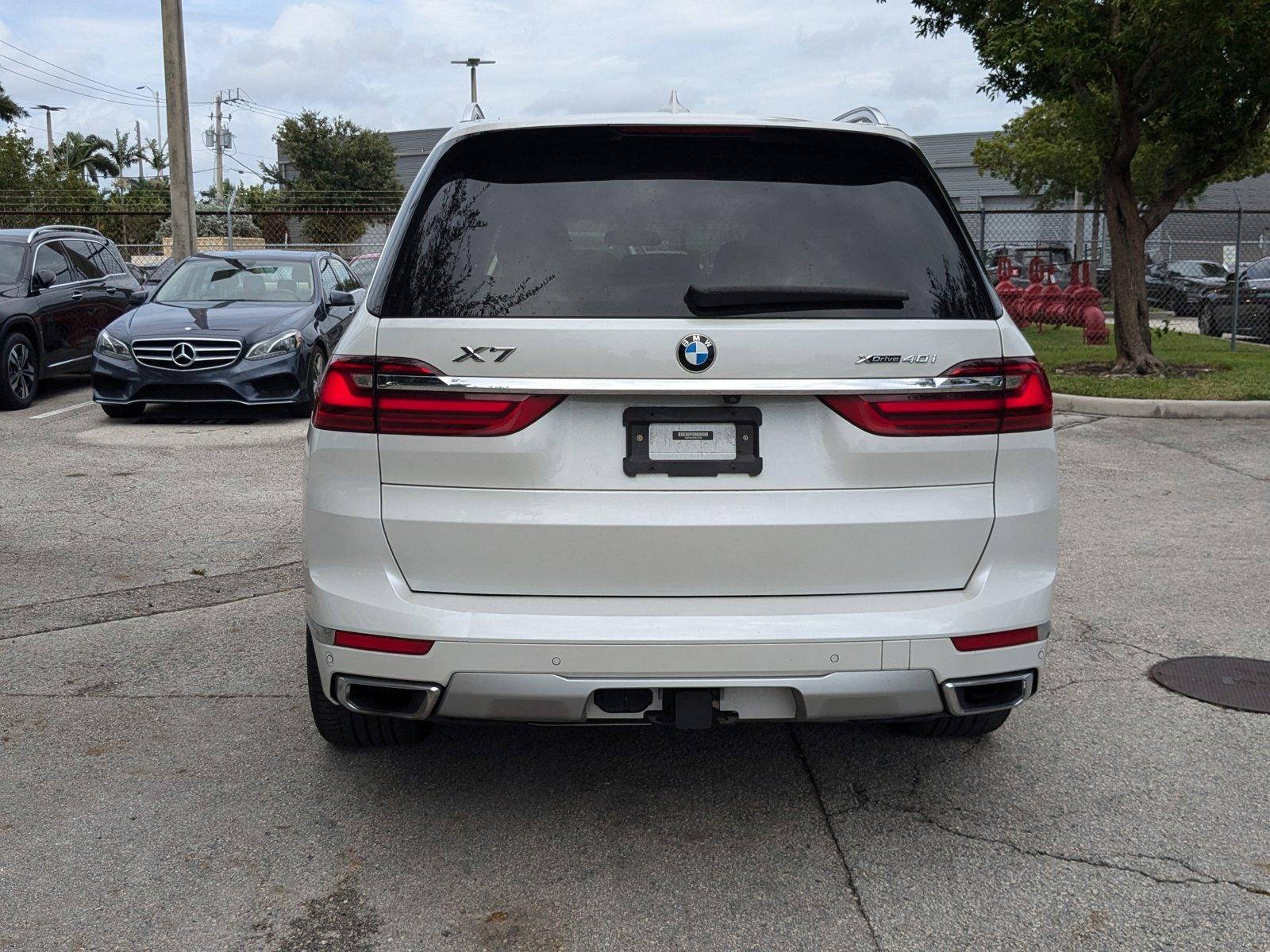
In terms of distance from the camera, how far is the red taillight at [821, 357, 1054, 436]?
123 inches

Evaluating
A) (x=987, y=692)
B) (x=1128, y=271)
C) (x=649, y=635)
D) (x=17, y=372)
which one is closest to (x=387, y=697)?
(x=649, y=635)

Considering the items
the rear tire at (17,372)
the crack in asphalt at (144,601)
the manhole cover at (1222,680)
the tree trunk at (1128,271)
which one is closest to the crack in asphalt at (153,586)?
the crack in asphalt at (144,601)

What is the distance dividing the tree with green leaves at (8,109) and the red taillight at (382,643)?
76.1 m

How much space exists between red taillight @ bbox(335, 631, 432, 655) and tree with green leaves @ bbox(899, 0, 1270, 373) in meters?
11.0

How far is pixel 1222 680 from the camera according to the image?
15.6 ft

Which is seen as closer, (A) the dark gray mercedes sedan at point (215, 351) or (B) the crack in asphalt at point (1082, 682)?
(B) the crack in asphalt at point (1082, 682)

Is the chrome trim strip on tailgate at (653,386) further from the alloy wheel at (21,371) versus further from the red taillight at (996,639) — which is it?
the alloy wheel at (21,371)

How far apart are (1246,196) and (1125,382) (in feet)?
163

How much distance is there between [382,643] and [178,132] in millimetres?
18034

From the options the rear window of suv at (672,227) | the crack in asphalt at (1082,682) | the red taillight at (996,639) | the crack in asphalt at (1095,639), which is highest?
the rear window of suv at (672,227)

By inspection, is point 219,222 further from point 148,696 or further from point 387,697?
point 387,697

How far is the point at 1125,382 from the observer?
13.6 metres

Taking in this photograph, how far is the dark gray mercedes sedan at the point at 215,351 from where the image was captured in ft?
37.4

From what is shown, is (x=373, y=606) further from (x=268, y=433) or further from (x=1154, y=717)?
(x=268, y=433)
